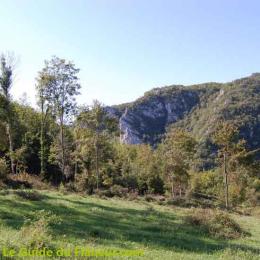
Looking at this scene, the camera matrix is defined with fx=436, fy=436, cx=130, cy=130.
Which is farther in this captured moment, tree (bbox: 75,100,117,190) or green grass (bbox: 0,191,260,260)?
tree (bbox: 75,100,117,190)

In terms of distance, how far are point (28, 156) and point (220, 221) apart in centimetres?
4525

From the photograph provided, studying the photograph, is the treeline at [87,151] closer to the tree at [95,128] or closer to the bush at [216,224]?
the tree at [95,128]

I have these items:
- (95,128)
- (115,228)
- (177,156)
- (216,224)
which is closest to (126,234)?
(115,228)

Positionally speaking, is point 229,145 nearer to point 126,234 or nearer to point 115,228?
point 115,228

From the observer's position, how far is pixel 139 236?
18.0 metres

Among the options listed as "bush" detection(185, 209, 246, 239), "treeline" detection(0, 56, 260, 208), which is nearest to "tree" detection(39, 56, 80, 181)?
"treeline" detection(0, 56, 260, 208)

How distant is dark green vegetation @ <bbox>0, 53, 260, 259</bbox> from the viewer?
1684cm

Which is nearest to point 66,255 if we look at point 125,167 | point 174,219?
point 174,219

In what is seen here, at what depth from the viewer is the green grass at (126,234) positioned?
580 inches

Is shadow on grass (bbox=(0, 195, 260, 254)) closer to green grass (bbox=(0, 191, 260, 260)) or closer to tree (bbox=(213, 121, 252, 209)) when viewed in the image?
green grass (bbox=(0, 191, 260, 260))

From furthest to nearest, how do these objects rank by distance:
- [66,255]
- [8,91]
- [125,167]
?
[125,167] → [8,91] → [66,255]

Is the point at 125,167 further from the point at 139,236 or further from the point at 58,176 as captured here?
the point at 139,236

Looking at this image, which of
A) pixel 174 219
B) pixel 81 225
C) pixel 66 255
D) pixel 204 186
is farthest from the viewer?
pixel 204 186

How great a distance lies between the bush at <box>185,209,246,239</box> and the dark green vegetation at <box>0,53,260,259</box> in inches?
2.3
